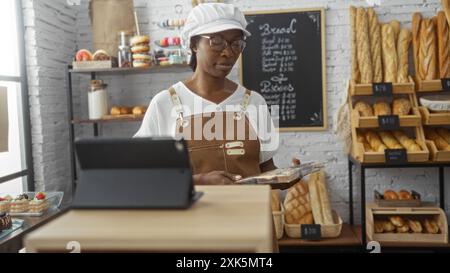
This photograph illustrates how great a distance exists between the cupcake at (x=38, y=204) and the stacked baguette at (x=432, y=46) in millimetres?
2884

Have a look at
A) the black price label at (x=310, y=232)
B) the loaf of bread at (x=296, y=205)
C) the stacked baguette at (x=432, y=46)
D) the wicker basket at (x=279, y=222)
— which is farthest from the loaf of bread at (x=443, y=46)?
the wicker basket at (x=279, y=222)

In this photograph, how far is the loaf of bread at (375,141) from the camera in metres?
3.23

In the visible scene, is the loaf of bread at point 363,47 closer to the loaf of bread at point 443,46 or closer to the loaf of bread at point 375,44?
the loaf of bread at point 375,44

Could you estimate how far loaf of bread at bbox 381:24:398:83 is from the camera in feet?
11.2

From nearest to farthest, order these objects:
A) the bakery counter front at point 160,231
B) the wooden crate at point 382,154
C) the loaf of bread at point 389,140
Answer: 1. the bakery counter front at point 160,231
2. the wooden crate at point 382,154
3. the loaf of bread at point 389,140

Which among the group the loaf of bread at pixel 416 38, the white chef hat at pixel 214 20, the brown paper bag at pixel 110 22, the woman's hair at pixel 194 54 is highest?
the brown paper bag at pixel 110 22

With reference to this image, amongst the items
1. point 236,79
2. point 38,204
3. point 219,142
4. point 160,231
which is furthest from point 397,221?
point 160,231

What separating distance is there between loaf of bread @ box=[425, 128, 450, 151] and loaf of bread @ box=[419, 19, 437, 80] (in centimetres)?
43

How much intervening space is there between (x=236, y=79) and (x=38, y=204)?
2.00m

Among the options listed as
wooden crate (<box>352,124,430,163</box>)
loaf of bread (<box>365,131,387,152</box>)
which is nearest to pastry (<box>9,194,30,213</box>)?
wooden crate (<box>352,124,430,163</box>)

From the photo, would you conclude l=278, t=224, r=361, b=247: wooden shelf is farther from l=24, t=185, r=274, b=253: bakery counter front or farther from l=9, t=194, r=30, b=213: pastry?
l=24, t=185, r=274, b=253: bakery counter front

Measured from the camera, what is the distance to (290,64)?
12.4 ft

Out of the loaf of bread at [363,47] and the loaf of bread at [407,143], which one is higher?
the loaf of bread at [363,47]

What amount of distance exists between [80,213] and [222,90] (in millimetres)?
1154
